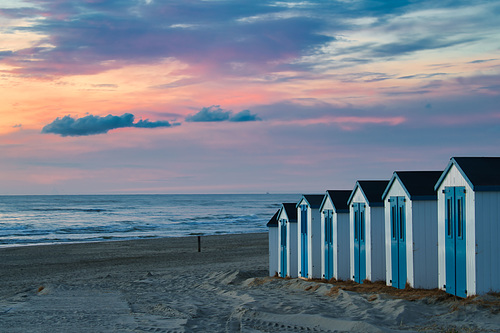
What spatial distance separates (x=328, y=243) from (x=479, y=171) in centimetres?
664

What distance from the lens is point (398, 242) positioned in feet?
41.9

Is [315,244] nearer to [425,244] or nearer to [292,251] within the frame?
[292,251]

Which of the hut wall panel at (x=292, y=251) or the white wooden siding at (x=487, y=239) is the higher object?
the white wooden siding at (x=487, y=239)

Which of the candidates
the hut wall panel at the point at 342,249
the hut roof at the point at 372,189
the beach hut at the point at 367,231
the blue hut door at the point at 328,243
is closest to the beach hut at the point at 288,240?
the blue hut door at the point at 328,243

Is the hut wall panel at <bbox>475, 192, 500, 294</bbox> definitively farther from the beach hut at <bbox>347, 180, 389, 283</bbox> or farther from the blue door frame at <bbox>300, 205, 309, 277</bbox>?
the blue door frame at <bbox>300, 205, 309, 277</bbox>

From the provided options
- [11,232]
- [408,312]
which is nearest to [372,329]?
[408,312]

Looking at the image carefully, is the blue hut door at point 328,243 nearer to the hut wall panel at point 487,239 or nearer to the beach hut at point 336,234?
the beach hut at point 336,234

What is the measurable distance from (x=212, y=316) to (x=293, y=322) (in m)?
2.03

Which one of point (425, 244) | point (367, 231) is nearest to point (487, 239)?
point (425, 244)

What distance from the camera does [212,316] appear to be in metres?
11.3

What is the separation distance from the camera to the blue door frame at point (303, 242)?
58.2 feet

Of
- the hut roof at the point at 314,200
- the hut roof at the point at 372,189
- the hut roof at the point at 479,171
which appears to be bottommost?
the hut roof at the point at 314,200

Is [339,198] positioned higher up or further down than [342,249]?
higher up

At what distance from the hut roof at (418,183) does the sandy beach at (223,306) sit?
7.27 feet
